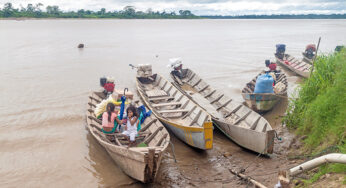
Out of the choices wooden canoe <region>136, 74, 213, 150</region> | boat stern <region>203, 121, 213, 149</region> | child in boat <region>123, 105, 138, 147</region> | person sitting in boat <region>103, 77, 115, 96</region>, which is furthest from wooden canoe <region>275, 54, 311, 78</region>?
child in boat <region>123, 105, 138, 147</region>

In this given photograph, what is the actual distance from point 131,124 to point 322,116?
420cm

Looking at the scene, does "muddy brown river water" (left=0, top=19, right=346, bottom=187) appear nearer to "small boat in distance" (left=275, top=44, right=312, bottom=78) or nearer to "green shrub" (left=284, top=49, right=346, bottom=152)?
"small boat in distance" (left=275, top=44, right=312, bottom=78)

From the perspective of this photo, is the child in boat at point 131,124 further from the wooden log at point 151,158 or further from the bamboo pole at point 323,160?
the bamboo pole at point 323,160

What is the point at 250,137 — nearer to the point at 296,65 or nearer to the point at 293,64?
the point at 296,65

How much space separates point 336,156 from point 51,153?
22.2 ft

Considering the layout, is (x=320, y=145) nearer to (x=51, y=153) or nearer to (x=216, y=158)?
(x=216, y=158)

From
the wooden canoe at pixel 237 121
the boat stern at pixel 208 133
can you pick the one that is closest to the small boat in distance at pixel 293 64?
the wooden canoe at pixel 237 121

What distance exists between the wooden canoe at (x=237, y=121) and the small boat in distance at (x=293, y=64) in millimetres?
6414

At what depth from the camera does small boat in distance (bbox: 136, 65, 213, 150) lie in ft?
21.9

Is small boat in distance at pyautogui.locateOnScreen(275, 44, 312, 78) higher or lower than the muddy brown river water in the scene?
higher

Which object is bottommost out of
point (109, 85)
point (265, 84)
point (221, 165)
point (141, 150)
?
point (221, 165)

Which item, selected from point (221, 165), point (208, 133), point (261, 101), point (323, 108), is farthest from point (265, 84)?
point (221, 165)

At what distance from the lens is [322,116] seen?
20.0 ft

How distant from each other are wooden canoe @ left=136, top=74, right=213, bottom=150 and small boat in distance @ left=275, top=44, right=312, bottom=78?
7799mm
